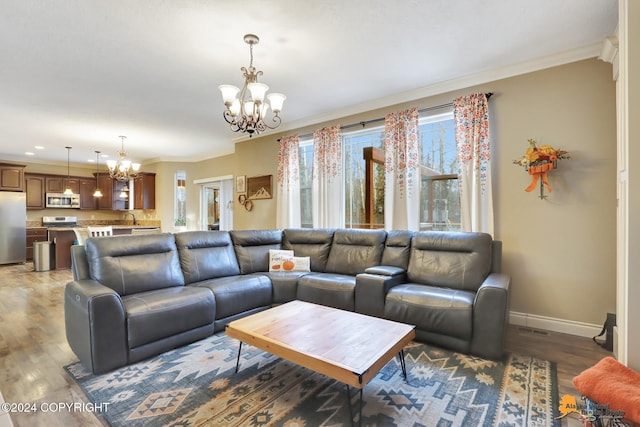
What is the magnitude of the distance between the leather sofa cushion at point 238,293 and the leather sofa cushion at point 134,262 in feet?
1.11

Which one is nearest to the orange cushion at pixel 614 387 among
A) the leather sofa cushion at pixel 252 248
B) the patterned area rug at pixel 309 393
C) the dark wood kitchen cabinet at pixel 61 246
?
the patterned area rug at pixel 309 393

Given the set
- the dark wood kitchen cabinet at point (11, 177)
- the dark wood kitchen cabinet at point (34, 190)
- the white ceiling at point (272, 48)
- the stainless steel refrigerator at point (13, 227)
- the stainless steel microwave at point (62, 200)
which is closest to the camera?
the white ceiling at point (272, 48)

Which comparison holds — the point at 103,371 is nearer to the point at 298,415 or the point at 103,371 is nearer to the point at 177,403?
the point at 177,403

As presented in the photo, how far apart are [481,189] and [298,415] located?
275cm

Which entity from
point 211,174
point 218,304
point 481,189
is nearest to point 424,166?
point 481,189

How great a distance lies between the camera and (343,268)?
11.7 ft

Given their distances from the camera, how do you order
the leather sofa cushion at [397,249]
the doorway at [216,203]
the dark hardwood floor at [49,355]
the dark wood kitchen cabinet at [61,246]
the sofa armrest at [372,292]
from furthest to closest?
the doorway at [216,203] < the dark wood kitchen cabinet at [61,246] < the leather sofa cushion at [397,249] < the sofa armrest at [372,292] < the dark hardwood floor at [49,355]

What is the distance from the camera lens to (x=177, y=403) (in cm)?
175

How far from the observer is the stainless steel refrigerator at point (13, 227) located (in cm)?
652

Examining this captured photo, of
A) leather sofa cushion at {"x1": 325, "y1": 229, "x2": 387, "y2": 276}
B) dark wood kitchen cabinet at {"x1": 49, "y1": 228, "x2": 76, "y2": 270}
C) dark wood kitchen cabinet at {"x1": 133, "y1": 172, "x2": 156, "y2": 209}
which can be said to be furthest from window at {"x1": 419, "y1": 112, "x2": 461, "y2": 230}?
dark wood kitchen cabinet at {"x1": 49, "y1": 228, "x2": 76, "y2": 270}

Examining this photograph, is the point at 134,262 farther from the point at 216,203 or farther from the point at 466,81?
the point at 216,203

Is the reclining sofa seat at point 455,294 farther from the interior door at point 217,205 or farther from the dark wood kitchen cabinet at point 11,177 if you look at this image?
the dark wood kitchen cabinet at point 11,177

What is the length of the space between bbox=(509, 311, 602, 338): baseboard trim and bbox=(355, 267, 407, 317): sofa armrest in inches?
53.8

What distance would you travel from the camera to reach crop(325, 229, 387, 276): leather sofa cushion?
344cm
